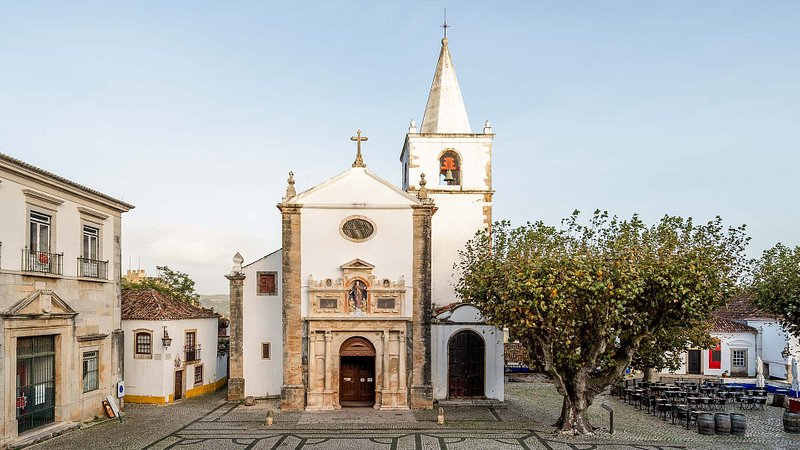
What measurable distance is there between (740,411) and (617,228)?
11956mm

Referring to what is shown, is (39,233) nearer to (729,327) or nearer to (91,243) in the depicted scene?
(91,243)

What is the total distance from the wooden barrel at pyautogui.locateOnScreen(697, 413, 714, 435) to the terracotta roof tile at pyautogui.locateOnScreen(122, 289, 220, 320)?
74.4 ft

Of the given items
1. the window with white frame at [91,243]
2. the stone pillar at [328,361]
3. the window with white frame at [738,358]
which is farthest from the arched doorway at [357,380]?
the window with white frame at [738,358]

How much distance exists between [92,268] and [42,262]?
11.0ft

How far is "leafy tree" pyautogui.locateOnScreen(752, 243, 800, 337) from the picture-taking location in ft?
74.9

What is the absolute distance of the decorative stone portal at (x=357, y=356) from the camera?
26562 millimetres

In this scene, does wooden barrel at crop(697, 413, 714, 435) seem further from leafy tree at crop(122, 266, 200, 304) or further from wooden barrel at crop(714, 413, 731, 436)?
leafy tree at crop(122, 266, 200, 304)

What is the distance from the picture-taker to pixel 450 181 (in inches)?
1383

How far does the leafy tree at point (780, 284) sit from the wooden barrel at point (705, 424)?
5.04 m

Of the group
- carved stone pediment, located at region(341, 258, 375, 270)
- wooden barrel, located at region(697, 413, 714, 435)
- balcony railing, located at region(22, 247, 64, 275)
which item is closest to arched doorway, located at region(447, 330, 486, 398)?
carved stone pediment, located at region(341, 258, 375, 270)

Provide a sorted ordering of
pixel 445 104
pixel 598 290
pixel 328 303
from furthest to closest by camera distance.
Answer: pixel 445 104, pixel 328 303, pixel 598 290

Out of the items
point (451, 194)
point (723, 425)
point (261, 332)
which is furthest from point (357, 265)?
point (723, 425)

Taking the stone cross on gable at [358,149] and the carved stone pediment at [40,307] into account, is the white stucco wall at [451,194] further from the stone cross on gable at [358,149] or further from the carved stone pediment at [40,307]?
the carved stone pediment at [40,307]

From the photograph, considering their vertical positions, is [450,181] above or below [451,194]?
above
